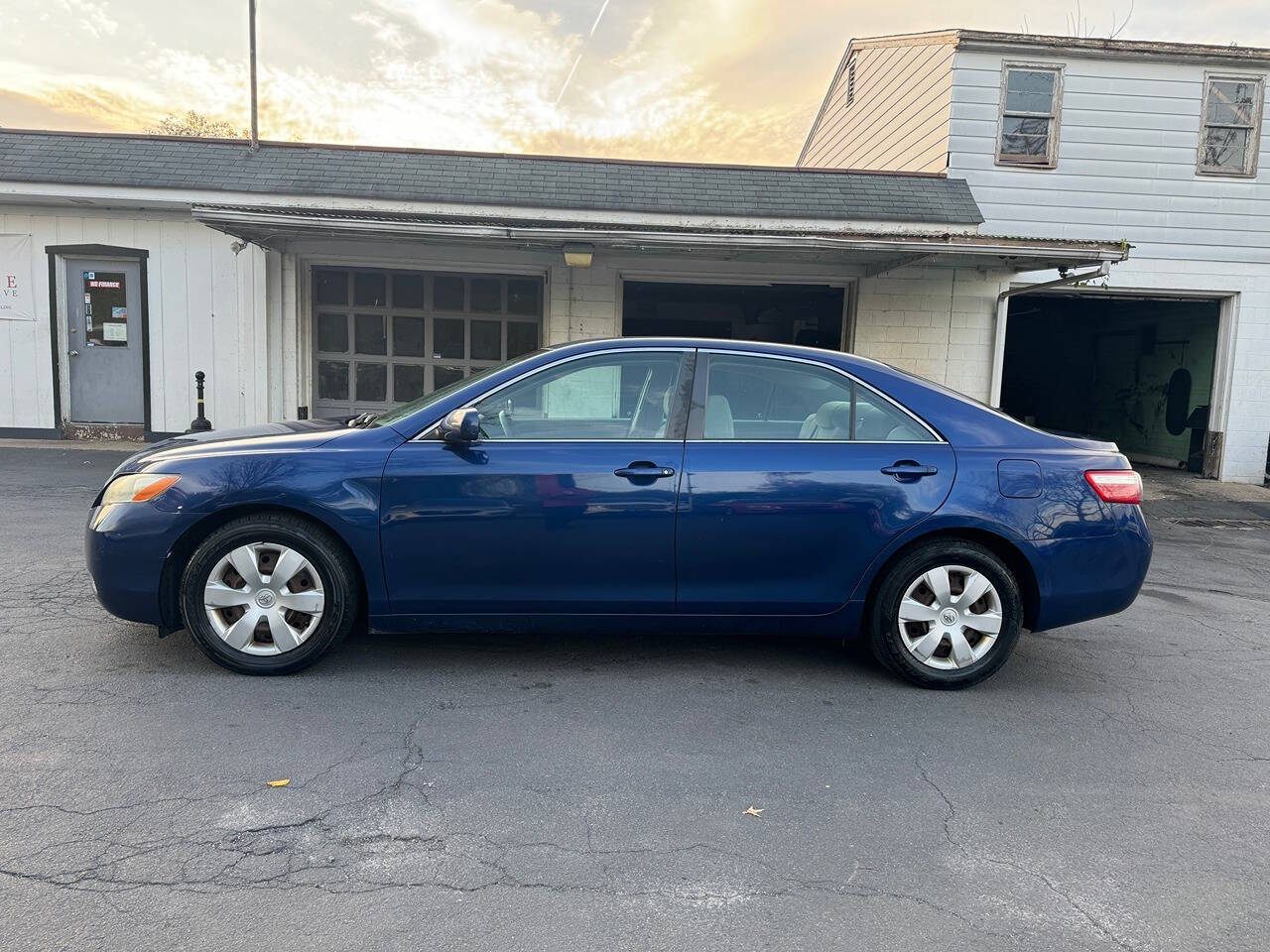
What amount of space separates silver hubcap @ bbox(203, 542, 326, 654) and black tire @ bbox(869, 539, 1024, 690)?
8.33 ft

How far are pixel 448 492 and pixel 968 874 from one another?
2.46m

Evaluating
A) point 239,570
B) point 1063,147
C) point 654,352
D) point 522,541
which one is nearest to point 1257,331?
point 1063,147

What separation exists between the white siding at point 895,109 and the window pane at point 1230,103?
3.70 metres

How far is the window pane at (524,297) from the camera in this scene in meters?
12.4

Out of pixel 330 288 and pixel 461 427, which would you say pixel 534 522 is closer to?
pixel 461 427

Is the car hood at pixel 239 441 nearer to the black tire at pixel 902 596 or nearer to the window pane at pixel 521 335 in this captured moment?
the black tire at pixel 902 596

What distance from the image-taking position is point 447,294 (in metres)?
12.4

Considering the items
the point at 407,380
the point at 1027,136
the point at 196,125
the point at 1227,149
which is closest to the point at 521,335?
the point at 407,380

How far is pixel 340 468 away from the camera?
3848 mm

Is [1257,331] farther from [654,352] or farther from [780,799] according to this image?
[780,799]

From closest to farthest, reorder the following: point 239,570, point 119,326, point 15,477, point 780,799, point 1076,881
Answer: point 1076,881 → point 780,799 → point 239,570 → point 15,477 → point 119,326

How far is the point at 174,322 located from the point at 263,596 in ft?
30.1

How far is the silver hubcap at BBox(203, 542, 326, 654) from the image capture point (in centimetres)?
385

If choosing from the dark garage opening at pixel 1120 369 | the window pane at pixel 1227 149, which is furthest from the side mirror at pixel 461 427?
the window pane at pixel 1227 149
